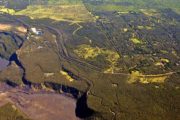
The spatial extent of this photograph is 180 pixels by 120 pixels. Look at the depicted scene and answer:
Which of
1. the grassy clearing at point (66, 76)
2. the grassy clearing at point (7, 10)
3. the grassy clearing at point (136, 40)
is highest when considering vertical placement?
the grassy clearing at point (7, 10)

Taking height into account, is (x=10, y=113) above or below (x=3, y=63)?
below

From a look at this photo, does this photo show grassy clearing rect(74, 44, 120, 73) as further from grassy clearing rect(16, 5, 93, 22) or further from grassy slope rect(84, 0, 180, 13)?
grassy slope rect(84, 0, 180, 13)

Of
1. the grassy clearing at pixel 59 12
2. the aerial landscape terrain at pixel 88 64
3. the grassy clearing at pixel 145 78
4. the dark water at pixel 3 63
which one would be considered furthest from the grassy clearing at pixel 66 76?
the grassy clearing at pixel 59 12

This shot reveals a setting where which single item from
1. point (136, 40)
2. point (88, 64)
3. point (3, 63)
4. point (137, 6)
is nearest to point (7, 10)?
point (3, 63)

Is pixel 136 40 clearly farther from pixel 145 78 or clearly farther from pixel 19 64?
pixel 19 64

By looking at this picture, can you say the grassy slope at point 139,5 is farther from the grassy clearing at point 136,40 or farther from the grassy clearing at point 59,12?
the grassy clearing at point 136,40

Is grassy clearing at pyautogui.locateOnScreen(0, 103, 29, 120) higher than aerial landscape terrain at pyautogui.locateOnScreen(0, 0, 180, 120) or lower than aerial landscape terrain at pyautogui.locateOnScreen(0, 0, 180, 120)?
lower

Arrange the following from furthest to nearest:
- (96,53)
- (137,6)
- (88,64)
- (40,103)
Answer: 1. (137,6)
2. (96,53)
3. (88,64)
4. (40,103)

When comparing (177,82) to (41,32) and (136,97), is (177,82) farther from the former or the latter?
(41,32)

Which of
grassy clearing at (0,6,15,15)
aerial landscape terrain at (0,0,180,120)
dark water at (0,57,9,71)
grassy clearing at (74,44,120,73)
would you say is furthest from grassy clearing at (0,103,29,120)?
grassy clearing at (0,6,15,15)
